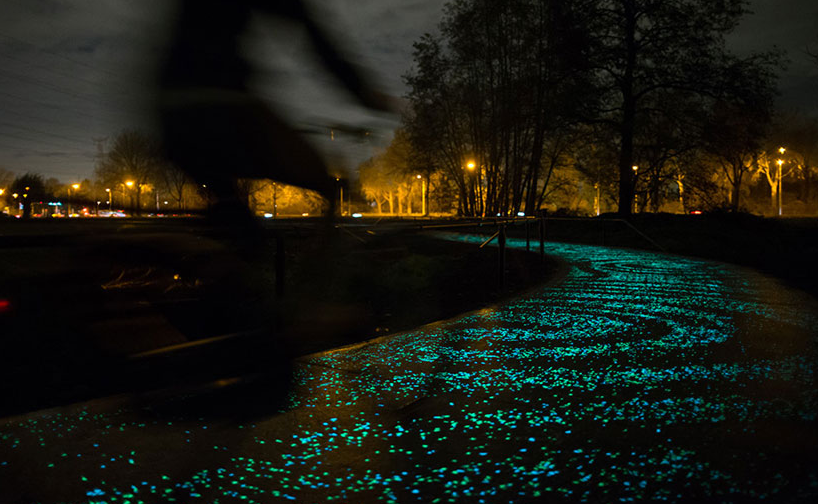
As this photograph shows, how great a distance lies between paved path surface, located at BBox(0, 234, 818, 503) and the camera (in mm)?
1795

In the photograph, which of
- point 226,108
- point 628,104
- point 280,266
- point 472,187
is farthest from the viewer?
point 472,187

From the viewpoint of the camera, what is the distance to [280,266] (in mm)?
4820

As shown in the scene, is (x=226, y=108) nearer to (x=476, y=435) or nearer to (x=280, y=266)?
(x=476, y=435)

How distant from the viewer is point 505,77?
24.7 m

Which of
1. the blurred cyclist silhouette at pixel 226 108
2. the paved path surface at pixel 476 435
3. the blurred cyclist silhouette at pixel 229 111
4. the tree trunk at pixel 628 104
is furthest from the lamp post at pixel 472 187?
the blurred cyclist silhouette at pixel 226 108

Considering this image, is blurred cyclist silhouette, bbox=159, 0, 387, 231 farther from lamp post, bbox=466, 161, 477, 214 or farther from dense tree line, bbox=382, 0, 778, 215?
lamp post, bbox=466, 161, 477, 214

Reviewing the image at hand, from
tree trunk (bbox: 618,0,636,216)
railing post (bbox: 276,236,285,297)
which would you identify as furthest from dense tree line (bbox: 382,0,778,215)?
railing post (bbox: 276,236,285,297)

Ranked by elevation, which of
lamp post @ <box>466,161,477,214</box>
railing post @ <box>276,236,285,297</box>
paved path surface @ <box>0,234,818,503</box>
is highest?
lamp post @ <box>466,161,477,214</box>

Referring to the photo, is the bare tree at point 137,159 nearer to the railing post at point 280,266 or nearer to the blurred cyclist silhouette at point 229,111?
the blurred cyclist silhouette at point 229,111

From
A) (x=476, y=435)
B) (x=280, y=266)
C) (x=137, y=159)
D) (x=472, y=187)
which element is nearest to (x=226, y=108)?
(x=137, y=159)

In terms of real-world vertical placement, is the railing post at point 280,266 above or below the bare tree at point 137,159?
below

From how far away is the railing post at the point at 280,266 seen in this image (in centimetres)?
444

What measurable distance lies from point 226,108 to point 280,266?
274 centimetres

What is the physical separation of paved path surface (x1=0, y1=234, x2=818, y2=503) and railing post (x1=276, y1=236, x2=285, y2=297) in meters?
1.18
